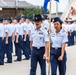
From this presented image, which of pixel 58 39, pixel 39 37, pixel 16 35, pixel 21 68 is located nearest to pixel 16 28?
pixel 16 35

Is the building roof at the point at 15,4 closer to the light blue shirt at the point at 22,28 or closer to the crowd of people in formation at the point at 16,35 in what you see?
the crowd of people in formation at the point at 16,35

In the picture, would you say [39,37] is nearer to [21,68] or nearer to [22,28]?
[21,68]

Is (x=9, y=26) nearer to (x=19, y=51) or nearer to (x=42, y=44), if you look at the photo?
(x=19, y=51)

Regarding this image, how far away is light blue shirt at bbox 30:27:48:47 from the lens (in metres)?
11.0

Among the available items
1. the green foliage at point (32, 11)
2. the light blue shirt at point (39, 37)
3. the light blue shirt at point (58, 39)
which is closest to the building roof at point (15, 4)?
the green foliage at point (32, 11)

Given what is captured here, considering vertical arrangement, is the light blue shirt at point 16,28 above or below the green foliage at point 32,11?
below

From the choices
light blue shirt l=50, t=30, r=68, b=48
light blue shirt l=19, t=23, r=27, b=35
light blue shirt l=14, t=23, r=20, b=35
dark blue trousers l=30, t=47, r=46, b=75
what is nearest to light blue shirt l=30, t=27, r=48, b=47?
dark blue trousers l=30, t=47, r=46, b=75

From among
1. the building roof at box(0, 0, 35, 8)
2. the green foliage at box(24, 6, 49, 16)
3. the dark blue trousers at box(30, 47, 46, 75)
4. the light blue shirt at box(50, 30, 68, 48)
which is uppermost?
the building roof at box(0, 0, 35, 8)

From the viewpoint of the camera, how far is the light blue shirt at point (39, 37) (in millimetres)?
10969

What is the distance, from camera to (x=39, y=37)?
11039 mm

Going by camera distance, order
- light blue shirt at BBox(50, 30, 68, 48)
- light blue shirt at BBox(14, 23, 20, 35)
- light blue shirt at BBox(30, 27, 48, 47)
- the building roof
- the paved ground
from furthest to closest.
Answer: the building roof, light blue shirt at BBox(14, 23, 20, 35), the paved ground, light blue shirt at BBox(30, 27, 48, 47), light blue shirt at BBox(50, 30, 68, 48)

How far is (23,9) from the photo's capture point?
59.1 m

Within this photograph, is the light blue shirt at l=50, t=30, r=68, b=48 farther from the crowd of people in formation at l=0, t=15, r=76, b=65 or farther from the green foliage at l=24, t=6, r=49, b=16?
the green foliage at l=24, t=6, r=49, b=16

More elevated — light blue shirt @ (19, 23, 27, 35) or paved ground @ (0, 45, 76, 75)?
light blue shirt @ (19, 23, 27, 35)
